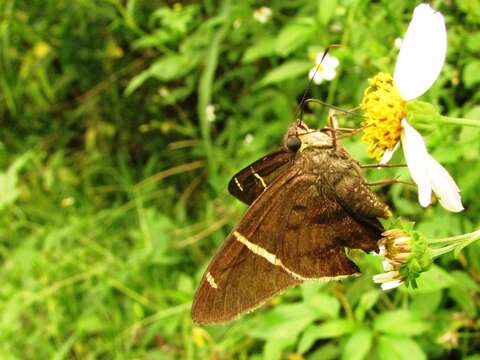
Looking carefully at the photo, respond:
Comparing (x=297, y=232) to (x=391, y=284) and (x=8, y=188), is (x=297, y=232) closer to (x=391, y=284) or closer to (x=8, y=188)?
(x=391, y=284)

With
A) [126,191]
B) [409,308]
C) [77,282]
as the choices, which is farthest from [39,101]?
[409,308]

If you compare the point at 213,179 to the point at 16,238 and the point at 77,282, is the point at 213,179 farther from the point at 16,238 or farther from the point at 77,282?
the point at 16,238

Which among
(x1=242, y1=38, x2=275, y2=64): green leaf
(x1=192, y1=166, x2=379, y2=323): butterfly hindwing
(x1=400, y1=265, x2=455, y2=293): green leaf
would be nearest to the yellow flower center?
(x1=192, y1=166, x2=379, y2=323): butterfly hindwing

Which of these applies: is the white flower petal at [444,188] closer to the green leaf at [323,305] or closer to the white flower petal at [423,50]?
the white flower petal at [423,50]

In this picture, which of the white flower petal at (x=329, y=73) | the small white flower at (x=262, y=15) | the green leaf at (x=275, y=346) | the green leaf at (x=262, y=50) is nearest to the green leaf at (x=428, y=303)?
the green leaf at (x=275, y=346)

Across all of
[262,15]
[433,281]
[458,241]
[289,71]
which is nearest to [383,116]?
[458,241]

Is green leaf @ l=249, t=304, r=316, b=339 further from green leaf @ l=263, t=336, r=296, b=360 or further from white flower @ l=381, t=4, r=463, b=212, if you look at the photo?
white flower @ l=381, t=4, r=463, b=212

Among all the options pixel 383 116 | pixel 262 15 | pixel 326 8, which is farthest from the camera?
pixel 262 15
